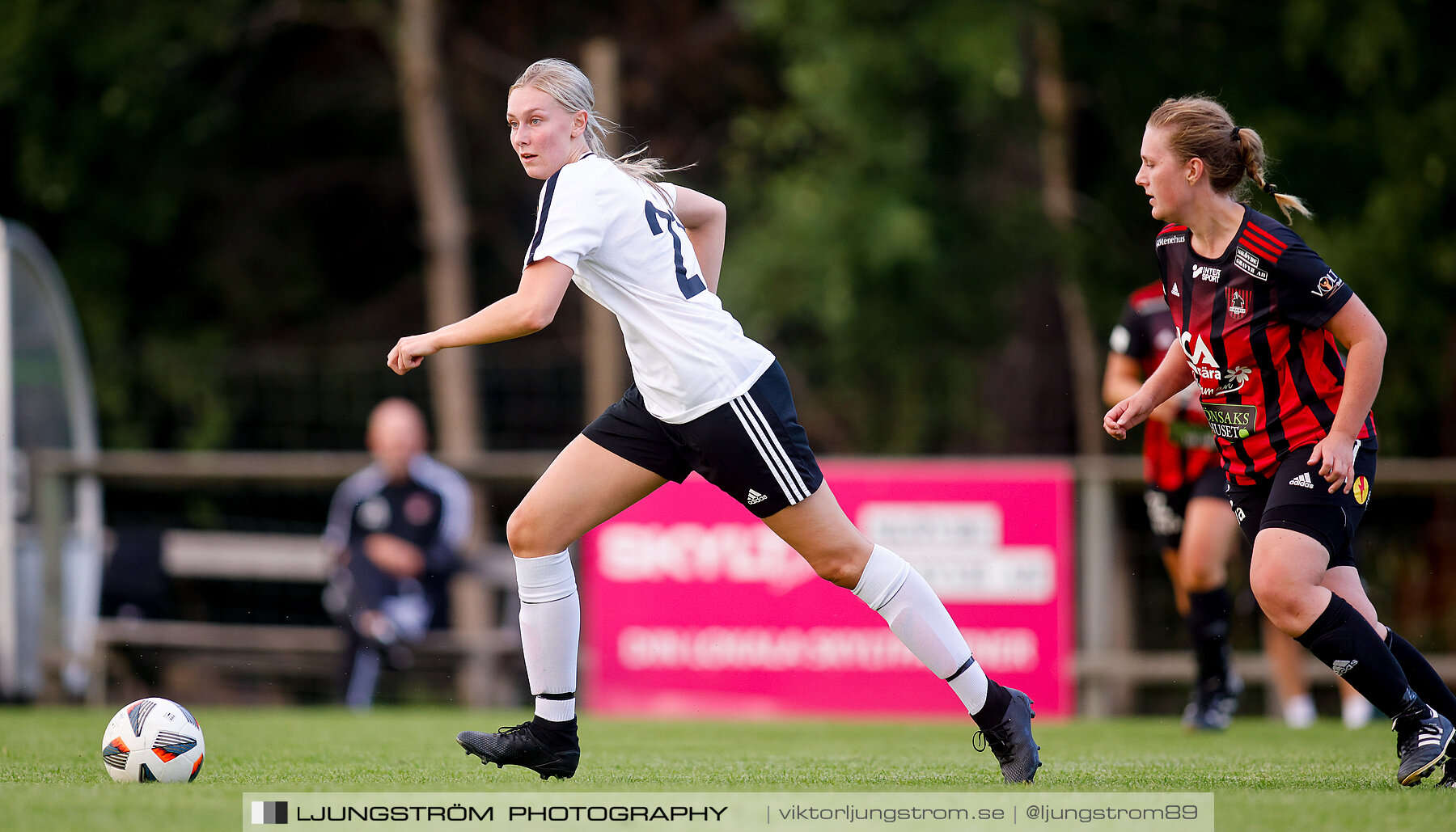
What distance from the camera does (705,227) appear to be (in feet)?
14.3

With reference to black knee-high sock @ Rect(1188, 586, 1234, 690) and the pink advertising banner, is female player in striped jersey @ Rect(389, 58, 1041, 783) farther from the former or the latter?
the pink advertising banner

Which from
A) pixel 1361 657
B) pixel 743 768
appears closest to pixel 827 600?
pixel 743 768

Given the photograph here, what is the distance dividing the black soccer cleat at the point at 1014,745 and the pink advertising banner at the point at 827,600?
395 cm

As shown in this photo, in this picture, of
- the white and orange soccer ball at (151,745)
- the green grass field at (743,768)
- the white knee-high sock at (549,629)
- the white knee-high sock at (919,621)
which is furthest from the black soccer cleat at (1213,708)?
the white and orange soccer ball at (151,745)

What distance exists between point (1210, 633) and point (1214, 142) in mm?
2929

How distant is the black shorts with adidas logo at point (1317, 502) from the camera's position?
12.6 feet

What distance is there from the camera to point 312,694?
10.9m

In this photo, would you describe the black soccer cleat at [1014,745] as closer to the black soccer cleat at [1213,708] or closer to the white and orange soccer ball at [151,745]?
the white and orange soccer ball at [151,745]

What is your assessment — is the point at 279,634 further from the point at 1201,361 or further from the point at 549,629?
the point at 1201,361

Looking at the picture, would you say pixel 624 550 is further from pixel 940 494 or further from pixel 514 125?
pixel 514 125

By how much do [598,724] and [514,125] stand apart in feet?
12.6

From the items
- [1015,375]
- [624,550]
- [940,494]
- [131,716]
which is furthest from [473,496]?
[131,716]

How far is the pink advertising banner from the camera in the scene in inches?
318

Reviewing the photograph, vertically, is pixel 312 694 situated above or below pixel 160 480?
below
